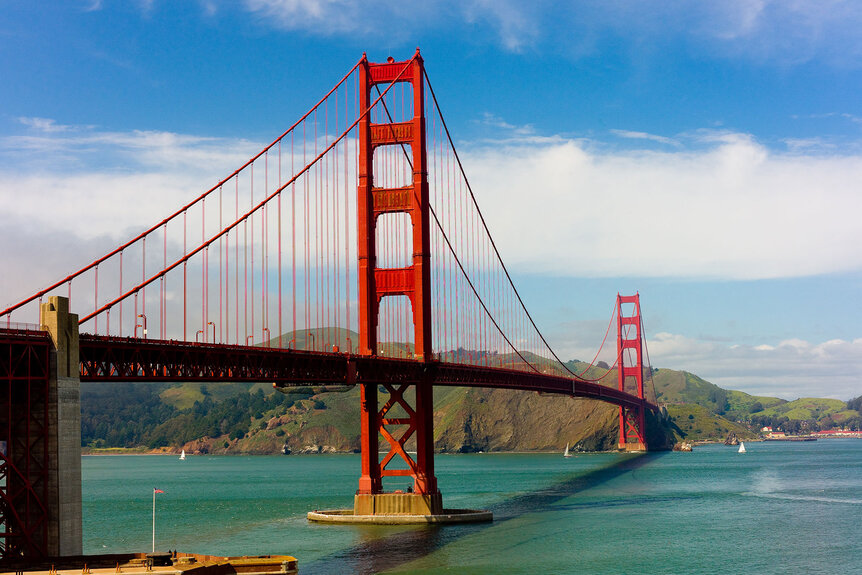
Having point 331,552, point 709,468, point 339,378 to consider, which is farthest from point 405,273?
point 709,468

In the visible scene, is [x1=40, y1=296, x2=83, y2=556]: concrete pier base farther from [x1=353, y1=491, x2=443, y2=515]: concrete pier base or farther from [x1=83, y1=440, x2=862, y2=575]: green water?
[x1=353, y1=491, x2=443, y2=515]: concrete pier base

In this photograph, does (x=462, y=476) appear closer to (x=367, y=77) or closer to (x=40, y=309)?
(x=367, y=77)

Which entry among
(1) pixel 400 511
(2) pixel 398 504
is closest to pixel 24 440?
(1) pixel 400 511

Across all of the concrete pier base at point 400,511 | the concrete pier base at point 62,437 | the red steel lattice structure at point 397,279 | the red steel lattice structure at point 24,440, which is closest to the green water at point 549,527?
the concrete pier base at point 400,511

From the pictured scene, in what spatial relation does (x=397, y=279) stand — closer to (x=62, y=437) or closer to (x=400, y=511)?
(x=400, y=511)

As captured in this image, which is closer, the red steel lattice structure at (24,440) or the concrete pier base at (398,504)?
the red steel lattice structure at (24,440)

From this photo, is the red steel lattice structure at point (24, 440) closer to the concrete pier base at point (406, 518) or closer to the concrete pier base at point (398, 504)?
the concrete pier base at point (406, 518)
